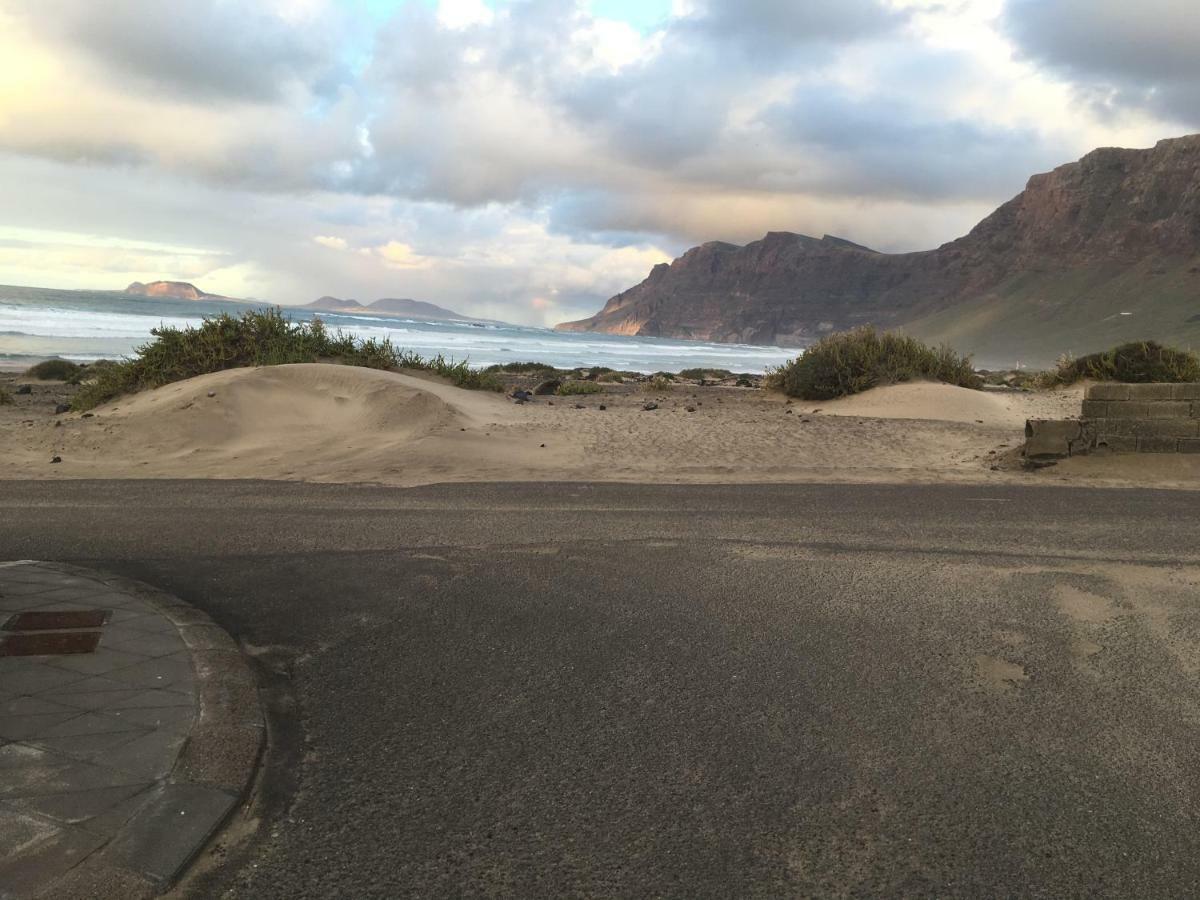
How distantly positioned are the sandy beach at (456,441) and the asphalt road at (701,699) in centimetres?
337

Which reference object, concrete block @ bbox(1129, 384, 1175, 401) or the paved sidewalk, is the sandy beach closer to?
concrete block @ bbox(1129, 384, 1175, 401)

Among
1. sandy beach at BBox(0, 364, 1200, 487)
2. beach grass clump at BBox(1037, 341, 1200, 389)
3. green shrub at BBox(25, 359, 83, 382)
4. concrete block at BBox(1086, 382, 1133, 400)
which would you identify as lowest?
sandy beach at BBox(0, 364, 1200, 487)

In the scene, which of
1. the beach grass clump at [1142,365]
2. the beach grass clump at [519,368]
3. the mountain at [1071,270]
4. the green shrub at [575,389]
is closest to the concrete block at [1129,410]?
the beach grass clump at [1142,365]

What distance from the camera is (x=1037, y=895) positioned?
8.51 feet

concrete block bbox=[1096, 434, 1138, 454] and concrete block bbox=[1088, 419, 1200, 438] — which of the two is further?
concrete block bbox=[1096, 434, 1138, 454]

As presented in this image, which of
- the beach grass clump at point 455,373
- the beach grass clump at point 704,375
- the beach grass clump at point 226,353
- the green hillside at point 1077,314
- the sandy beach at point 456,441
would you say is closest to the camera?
the sandy beach at point 456,441

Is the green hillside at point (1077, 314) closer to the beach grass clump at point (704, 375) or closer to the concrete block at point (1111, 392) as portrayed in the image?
the beach grass clump at point (704, 375)

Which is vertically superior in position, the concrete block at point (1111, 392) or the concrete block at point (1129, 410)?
the concrete block at point (1111, 392)

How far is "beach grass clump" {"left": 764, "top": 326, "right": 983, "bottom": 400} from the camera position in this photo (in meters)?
21.5

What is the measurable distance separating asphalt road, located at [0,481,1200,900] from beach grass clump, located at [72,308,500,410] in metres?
9.39

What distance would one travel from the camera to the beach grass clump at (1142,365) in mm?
19750

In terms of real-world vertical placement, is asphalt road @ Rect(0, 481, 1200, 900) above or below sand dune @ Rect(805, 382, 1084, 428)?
below

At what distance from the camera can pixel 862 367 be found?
21625 millimetres

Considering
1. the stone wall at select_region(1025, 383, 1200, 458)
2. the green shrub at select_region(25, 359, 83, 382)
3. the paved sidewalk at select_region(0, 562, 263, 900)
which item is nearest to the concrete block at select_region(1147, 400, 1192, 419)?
the stone wall at select_region(1025, 383, 1200, 458)
